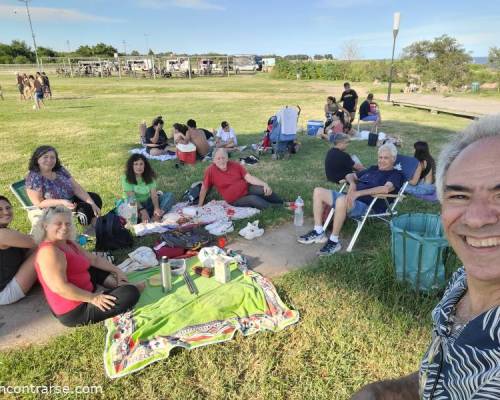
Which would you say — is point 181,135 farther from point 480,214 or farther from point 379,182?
point 480,214

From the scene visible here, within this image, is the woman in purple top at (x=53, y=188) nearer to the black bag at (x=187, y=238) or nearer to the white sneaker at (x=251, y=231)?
the black bag at (x=187, y=238)

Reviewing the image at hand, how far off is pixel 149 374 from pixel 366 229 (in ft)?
10.9

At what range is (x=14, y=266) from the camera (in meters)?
3.53

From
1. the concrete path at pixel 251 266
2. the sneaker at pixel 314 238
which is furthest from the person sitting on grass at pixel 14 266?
the sneaker at pixel 314 238

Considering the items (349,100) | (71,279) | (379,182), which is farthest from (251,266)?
(349,100)

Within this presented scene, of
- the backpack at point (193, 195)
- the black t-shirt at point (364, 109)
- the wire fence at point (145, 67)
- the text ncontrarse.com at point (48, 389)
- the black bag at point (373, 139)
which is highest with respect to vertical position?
the wire fence at point (145, 67)

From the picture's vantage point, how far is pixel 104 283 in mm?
3674

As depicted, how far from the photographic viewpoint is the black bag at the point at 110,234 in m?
4.54

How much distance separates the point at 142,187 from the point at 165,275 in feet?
7.28

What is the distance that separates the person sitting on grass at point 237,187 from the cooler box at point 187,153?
109 inches

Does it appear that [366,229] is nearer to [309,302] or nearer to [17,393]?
[309,302]

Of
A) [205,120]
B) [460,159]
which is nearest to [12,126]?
[205,120]

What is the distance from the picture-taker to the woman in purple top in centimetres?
472

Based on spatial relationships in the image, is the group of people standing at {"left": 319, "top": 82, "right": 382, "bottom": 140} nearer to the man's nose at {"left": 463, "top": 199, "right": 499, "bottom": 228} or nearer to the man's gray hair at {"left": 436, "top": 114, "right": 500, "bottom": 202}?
A: the man's gray hair at {"left": 436, "top": 114, "right": 500, "bottom": 202}
